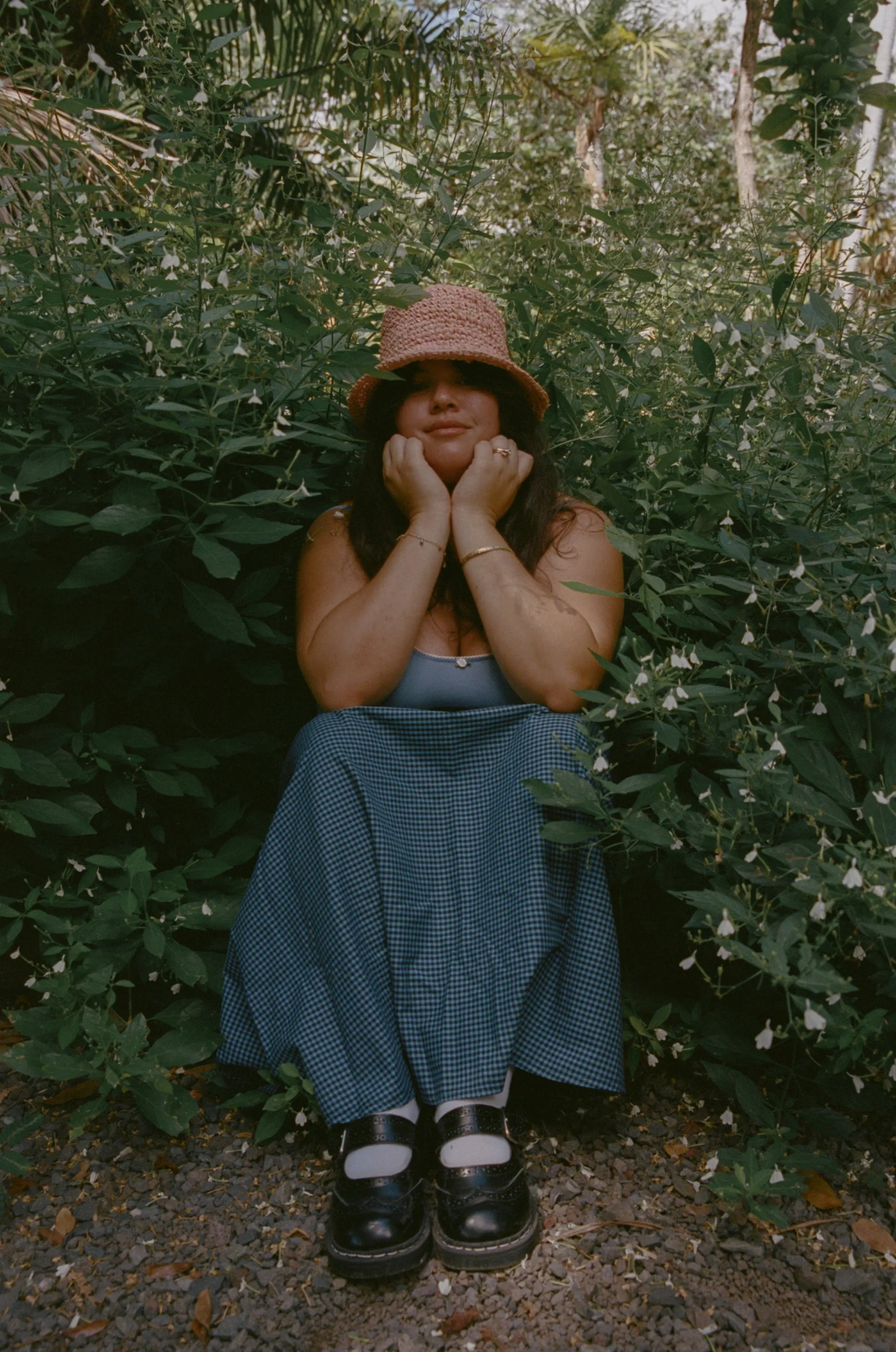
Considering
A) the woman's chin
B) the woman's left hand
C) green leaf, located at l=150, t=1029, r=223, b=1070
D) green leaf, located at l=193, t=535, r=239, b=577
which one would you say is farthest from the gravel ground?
the woman's chin

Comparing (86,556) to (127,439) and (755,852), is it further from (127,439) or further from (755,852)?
(755,852)

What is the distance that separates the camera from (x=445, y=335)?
1.97 m

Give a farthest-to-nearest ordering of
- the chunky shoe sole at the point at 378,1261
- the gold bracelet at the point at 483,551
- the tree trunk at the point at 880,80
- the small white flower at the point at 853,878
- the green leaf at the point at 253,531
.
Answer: the tree trunk at the point at 880,80
the gold bracelet at the point at 483,551
the green leaf at the point at 253,531
the chunky shoe sole at the point at 378,1261
the small white flower at the point at 853,878

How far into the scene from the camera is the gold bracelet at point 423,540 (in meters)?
1.90

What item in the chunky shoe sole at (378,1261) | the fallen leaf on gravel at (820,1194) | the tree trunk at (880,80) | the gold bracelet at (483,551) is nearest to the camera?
the chunky shoe sole at (378,1261)

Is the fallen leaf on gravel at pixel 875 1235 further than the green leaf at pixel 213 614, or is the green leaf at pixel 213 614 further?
the green leaf at pixel 213 614

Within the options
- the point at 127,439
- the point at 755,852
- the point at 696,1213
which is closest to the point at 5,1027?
the point at 127,439

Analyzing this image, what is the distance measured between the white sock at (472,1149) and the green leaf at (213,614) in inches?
33.1

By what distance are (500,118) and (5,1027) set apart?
2.19 m

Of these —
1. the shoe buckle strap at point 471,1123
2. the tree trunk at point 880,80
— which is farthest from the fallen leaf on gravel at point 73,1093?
the tree trunk at point 880,80

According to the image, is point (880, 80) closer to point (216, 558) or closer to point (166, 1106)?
point (216, 558)

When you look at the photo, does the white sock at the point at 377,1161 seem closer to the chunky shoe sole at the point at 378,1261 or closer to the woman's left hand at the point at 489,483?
the chunky shoe sole at the point at 378,1261

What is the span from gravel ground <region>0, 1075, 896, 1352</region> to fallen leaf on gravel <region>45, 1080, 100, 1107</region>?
0.05m

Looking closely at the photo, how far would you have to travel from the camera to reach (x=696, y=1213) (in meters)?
1.52
